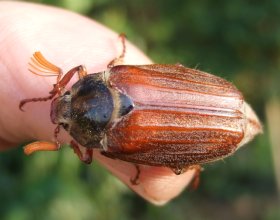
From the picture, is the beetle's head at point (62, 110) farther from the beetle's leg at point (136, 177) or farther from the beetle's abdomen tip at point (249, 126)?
the beetle's abdomen tip at point (249, 126)

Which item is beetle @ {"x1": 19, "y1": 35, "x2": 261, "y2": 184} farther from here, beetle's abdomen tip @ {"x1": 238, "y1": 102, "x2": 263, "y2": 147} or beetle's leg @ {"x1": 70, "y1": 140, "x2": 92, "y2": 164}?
beetle's abdomen tip @ {"x1": 238, "y1": 102, "x2": 263, "y2": 147}

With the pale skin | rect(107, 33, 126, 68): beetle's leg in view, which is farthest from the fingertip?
rect(107, 33, 126, 68): beetle's leg

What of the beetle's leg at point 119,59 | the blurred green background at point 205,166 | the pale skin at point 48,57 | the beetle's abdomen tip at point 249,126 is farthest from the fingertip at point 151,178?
the blurred green background at point 205,166

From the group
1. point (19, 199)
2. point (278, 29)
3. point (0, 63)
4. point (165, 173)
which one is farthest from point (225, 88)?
point (278, 29)

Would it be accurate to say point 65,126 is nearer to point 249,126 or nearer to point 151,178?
point 151,178

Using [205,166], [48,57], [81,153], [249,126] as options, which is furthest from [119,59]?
[205,166]
